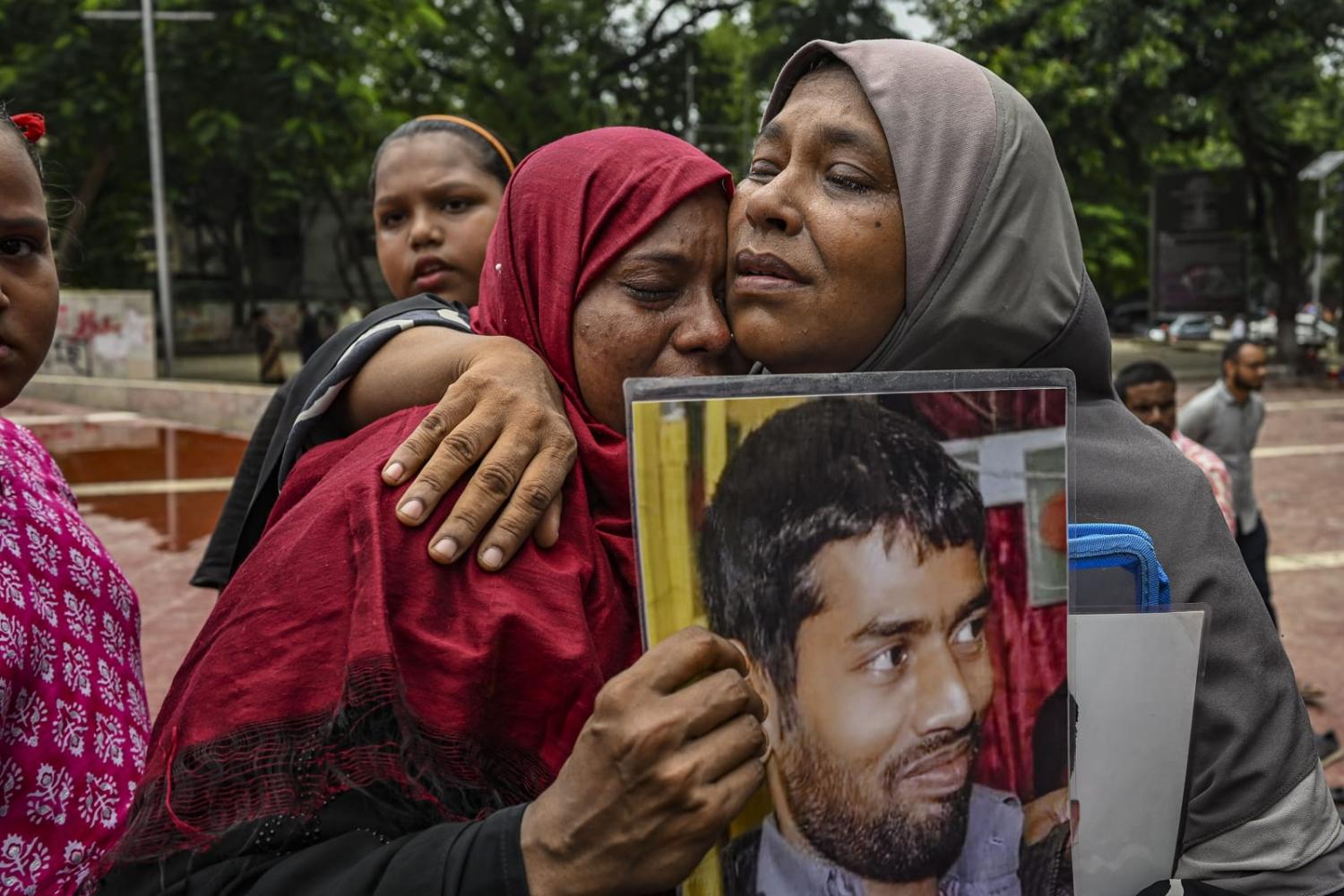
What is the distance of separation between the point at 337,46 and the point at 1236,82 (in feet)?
41.9

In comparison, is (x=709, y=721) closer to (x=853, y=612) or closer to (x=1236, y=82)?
(x=853, y=612)

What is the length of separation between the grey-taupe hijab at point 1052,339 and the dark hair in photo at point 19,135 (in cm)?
111

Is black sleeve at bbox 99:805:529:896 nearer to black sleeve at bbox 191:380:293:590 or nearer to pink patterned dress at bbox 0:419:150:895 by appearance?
pink patterned dress at bbox 0:419:150:895

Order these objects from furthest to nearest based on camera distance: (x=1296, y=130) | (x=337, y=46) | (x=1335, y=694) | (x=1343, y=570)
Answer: (x=1296, y=130), (x=337, y=46), (x=1343, y=570), (x=1335, y=694)

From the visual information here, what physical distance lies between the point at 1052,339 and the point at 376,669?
2.98 feet

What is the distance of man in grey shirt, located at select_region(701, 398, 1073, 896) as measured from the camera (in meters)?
1.07

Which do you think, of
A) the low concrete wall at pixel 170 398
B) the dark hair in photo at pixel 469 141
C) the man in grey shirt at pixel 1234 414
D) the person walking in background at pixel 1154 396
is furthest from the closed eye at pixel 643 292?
the low concrete wall at pixel 170 398

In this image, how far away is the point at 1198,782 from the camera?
1298mm

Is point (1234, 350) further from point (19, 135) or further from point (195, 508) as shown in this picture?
point (195, 508)

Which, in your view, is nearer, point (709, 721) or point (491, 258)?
point (709, 721)

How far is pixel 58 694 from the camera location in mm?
1622

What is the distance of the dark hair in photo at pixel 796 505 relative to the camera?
3.51ft

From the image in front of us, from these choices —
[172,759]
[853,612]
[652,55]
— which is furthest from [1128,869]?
[652,55]

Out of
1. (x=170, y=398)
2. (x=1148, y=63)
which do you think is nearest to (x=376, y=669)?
(x=170, y=398)
